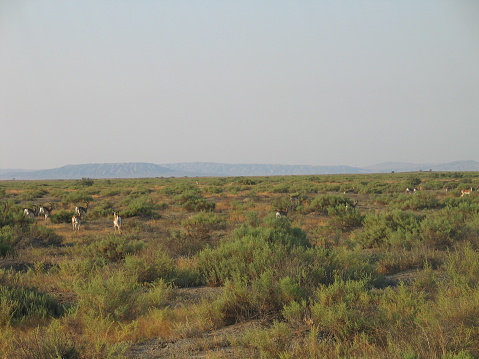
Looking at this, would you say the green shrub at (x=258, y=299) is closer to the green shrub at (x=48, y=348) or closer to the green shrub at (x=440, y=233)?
the green shrub at (x=48, y=348)

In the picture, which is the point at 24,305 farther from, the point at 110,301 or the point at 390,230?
the point at 390,230

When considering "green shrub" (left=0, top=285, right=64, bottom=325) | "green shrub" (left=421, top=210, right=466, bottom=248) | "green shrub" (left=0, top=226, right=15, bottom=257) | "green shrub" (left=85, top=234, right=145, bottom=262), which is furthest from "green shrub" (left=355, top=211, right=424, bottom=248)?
"green shrub" (left=0, top=226, right=15, bottom=257)

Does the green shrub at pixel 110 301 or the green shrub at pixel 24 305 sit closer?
the green shrub at pixel 24 305

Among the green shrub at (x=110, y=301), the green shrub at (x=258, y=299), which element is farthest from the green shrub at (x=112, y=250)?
the green shrub at (x=258, y=299)

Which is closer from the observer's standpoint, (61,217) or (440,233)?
(440,233)

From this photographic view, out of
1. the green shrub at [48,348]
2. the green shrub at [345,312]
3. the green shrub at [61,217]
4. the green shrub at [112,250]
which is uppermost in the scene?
the green shrub at [345,312]

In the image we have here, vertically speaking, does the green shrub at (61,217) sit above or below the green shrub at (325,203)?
below

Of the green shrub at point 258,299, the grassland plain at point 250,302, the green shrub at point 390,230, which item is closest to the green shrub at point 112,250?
the grassland plain at point 250,302

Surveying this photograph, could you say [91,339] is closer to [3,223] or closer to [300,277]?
[300,277]

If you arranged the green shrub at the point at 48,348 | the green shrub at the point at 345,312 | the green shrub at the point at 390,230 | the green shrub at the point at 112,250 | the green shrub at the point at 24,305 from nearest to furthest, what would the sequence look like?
the green shrub at the point at 48,348 < the green shrub at the point at 345,312 < the green shrub at the point at 24,305 < the green shrub at the point at 112,250 < the green shrub at the point at 390,230

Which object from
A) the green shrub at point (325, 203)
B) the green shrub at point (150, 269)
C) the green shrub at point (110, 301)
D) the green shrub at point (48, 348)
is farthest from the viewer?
the green shrub at point (325, 203)

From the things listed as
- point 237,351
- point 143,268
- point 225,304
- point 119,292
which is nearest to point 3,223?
point 143,268

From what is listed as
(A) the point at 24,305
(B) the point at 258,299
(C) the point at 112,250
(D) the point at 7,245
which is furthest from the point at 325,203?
(A) the point at 24,305

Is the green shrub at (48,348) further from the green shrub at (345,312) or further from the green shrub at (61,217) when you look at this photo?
the green shrub at (61,217)
